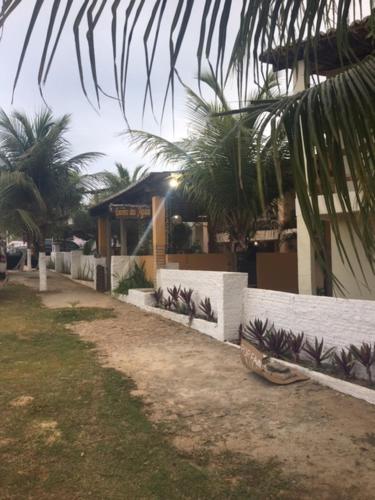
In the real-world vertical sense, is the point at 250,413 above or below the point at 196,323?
below

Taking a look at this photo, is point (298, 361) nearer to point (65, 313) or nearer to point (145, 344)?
point (145, 344)

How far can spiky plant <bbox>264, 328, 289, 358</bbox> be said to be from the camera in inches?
253

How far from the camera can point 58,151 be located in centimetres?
1497

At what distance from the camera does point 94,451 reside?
3.82m

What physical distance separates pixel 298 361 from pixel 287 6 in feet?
→ 17.3

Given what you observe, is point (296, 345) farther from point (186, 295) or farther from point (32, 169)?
point (32, 169)

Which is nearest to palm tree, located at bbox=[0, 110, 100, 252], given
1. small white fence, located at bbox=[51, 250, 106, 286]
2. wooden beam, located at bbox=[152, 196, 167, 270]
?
small white fence, located at bbox=[51, 250, 106, 286]

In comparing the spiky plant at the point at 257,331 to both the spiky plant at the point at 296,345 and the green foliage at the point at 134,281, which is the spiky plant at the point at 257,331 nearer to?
the spiky plant at the point at 296,345

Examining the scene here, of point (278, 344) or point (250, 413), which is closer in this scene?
point (250, 413)

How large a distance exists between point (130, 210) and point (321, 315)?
770 centimetres

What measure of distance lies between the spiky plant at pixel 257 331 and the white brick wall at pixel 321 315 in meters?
0.14

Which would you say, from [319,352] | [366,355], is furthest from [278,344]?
[366,355]

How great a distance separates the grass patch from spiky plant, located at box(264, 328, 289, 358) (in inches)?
82.4

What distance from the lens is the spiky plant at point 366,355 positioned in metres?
5.13
